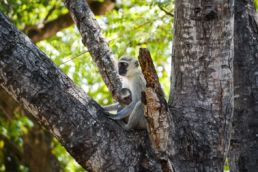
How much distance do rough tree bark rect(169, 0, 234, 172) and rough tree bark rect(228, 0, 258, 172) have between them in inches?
32.2

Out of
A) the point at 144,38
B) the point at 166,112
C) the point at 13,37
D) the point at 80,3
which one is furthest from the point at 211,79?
the point at 144,38

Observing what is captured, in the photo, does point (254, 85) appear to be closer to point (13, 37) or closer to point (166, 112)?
point (166, 112)

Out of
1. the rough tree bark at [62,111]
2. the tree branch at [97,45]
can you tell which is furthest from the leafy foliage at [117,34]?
the rough tree bark at [62,111]

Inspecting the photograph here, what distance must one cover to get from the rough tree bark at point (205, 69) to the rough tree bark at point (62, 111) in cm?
46

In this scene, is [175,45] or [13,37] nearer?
[13,37]

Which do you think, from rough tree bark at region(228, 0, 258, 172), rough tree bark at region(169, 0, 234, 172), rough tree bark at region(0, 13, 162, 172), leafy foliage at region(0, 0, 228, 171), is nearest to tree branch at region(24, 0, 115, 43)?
leafy foliage at region(0, 0, 228, 171)

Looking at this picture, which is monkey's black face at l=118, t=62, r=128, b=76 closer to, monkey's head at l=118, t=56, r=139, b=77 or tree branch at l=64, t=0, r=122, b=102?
monkey's head at l=118, t=56, r=139, b=77

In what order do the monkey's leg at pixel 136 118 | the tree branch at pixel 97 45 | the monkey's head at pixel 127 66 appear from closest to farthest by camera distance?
1. the monkey's leg at pixel 136 118
2. the tree branch at pixel 97 45
3. the monkey's head at pixel 127 66

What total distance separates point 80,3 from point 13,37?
158 centimetres

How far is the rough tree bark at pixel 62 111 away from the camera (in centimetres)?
354

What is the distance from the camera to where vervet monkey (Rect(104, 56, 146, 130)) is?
472 centimetres

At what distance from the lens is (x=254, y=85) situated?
15.9 feet

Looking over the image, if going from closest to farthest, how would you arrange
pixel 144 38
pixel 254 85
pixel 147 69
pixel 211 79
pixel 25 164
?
pixel 147 69 → pixel 211 79 → pixel 254 85 → pixel 144 38 → pixel 25 164

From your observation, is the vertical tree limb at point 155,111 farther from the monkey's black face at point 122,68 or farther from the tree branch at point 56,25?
the tree branch at point 56,25
